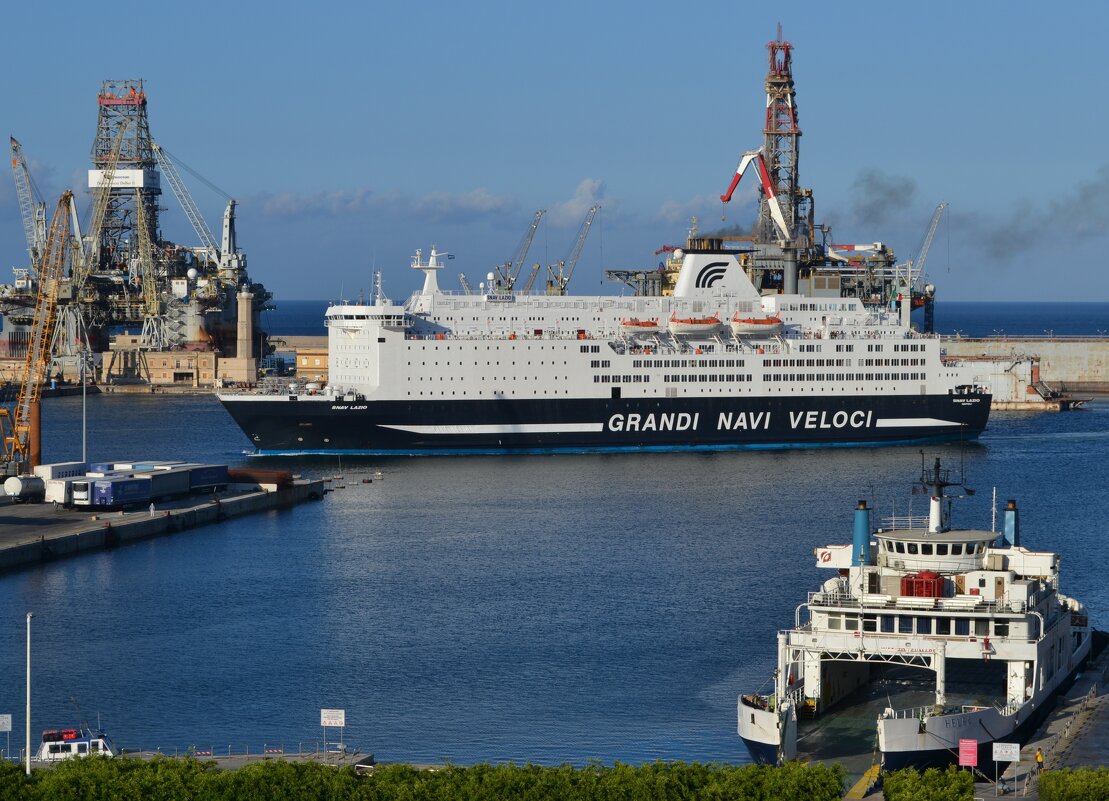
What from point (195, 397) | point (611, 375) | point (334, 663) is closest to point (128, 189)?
point (195, 397)

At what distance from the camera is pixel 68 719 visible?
93.6 ft

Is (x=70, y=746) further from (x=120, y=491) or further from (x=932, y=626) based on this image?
(x=120, y=491)

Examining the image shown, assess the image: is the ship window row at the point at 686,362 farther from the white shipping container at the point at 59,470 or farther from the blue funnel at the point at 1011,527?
the blue funnel at the point at 1011,527

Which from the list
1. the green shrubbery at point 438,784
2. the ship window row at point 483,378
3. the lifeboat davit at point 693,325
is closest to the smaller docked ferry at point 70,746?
the green shrubbery at point 438,784

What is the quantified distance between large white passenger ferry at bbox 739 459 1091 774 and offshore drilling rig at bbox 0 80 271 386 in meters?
82.7

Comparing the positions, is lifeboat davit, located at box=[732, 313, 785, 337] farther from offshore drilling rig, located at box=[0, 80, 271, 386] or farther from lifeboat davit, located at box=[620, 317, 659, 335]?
offshore drilling rig, located at box=[0, 80, 271, 386]

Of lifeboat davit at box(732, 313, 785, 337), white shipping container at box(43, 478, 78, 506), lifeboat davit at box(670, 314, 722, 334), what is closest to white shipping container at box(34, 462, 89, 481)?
white shipping container at box(43, 478, 78, 506)

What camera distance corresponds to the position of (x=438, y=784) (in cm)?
2209

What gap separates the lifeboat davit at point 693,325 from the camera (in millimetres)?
71938

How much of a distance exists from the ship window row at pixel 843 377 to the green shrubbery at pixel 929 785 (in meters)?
49.8

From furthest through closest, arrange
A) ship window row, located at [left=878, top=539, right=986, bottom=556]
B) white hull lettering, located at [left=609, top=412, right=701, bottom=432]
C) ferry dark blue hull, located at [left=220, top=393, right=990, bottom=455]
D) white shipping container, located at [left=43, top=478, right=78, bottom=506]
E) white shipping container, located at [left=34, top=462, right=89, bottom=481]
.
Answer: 1. white hull lettering, located at [left=609, top=412, right=701, bottom=432]
2. ferry dark blue hull, located at [left=220, top=393, right=990, bottom=455]
3. white shipping container, located at [left=34, top=462, right=89, bottom=481]
4. white shipping container, located at [left=43, top=478, right=78, bottom=506]
5. ship window row, located at [left=878, top=539, right=986, bottom=556]

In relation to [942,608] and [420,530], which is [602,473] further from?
[942,608]

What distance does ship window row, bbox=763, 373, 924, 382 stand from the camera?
71.8 meters

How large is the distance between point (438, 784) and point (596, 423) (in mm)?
48097
